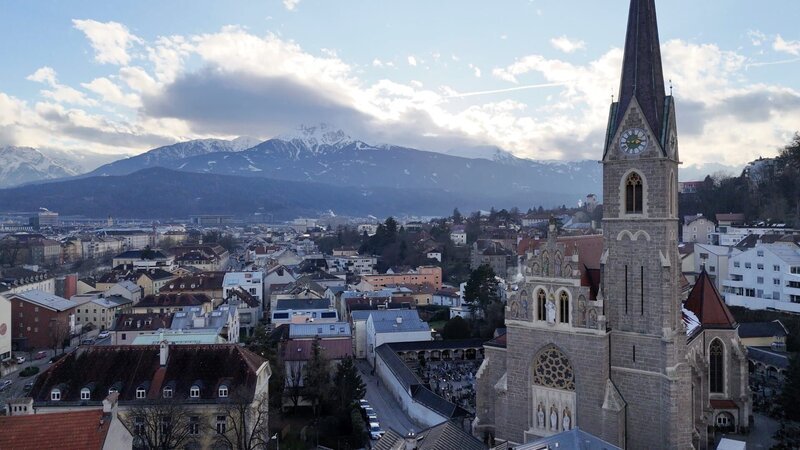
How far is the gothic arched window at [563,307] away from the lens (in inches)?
1087

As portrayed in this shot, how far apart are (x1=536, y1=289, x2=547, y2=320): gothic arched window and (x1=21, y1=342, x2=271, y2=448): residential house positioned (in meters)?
16.0

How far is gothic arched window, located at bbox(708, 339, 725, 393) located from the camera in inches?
1337

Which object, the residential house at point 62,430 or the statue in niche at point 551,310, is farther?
the statue in niche at point 551,310

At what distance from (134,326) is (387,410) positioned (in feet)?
97.6

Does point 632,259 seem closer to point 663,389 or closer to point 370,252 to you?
point 663,389

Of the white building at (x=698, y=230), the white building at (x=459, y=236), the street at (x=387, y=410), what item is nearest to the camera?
the street at (x=387, y=410)

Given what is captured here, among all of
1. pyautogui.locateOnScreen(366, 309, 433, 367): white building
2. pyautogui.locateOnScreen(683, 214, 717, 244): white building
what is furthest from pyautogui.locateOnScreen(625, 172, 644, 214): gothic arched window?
pyautogui.locateOnScreen(683, 214, 717, 244): white building

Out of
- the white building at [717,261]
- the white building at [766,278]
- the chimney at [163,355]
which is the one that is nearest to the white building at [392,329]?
the chimney at [163,355]

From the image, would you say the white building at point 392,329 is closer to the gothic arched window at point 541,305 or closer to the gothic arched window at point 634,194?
the gothic arched window at point 541,305

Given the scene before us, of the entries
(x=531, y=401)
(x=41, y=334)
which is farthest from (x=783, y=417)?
(x=41, y=334)

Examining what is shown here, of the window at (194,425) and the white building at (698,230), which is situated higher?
the white building at (698,230)

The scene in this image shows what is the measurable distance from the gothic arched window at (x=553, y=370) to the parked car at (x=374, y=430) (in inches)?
463

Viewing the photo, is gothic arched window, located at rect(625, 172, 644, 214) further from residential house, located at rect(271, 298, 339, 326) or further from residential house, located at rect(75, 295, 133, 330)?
residential house, located at rect(75, 295, 133, 330)

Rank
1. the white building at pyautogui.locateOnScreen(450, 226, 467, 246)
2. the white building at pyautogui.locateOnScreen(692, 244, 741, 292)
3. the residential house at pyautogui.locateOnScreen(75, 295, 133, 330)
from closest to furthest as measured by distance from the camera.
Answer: the white building at pyautogui.locateOnScreen(692, 244, 741, 292) < the residential house at pyautogui.locateOnScreen(75, 295, 133, 330) < the white building at pyautogui.locateOnScreen(450, 226, 467, 246)
